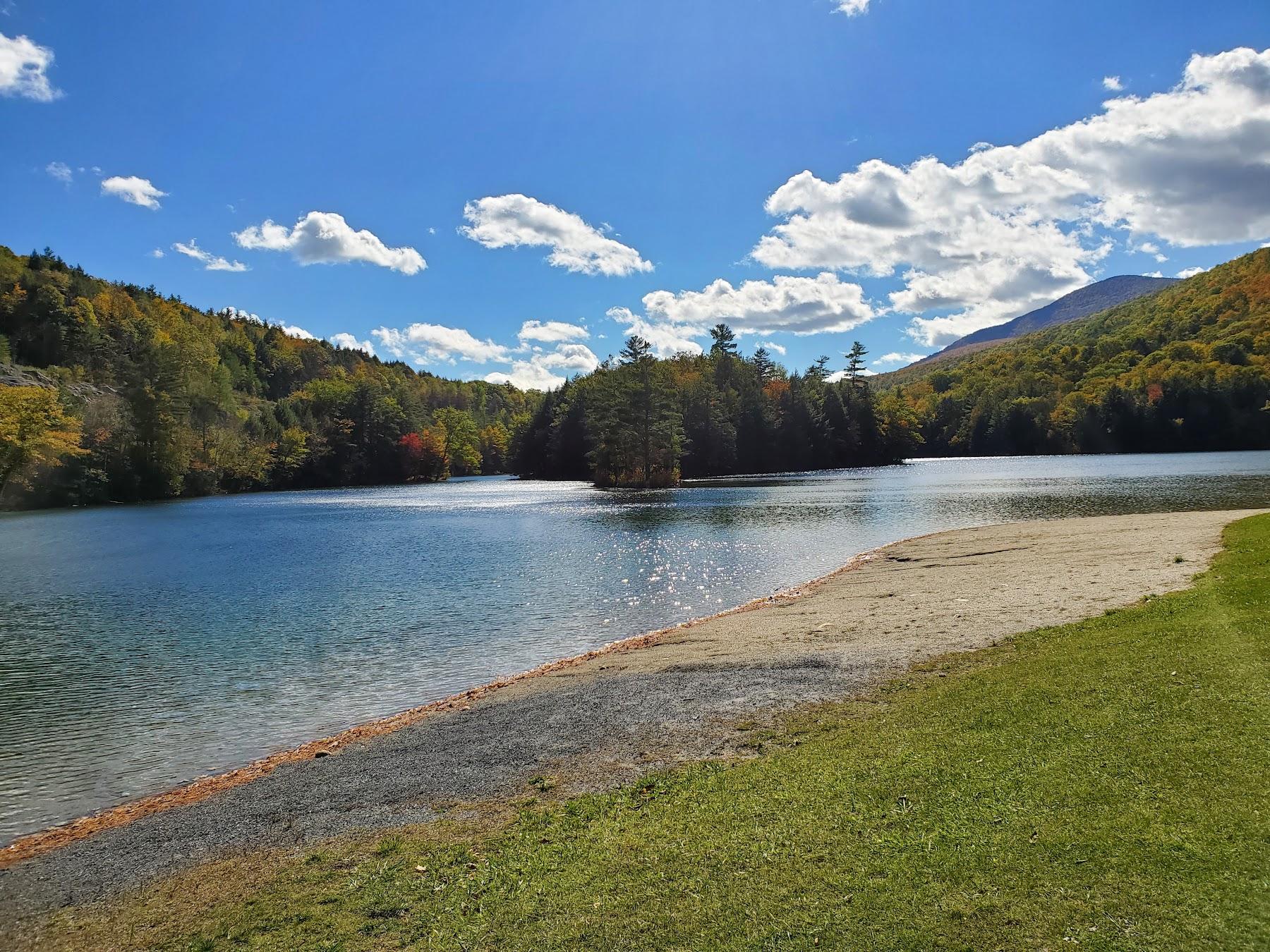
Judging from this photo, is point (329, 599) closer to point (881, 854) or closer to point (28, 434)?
point (881, 854)

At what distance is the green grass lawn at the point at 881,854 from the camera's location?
5.62 metres

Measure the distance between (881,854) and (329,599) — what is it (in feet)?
92.4

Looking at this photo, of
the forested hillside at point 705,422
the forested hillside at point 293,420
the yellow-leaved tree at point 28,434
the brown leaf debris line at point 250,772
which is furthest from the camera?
the forested hillside at point 705,422

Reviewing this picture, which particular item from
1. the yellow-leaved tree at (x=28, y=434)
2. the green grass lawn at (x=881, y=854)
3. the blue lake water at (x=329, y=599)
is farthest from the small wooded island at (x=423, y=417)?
the green grass lawn at (x=881, y=854)

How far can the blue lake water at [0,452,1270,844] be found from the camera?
50.5ft

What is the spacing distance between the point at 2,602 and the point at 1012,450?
678ft

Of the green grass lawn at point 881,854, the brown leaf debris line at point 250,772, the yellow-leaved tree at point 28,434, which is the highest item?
the yellow-leaved tree at point 28,434

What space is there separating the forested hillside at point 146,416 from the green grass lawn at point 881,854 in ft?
322

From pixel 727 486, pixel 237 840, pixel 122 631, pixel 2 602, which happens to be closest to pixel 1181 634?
pixel 237 840

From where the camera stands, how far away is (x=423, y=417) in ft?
590

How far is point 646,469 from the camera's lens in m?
105

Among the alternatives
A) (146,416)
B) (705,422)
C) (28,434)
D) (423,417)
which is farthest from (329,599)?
(423,417)

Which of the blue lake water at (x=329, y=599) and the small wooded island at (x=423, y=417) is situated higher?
the small wooded island at (x=423, y=417)

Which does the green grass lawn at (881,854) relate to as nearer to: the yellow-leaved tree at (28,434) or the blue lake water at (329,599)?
the blue lake water at (329,599)
